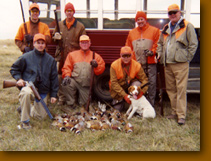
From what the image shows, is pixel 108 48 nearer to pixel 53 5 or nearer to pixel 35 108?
pixel 53 5

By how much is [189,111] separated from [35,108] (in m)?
3.37

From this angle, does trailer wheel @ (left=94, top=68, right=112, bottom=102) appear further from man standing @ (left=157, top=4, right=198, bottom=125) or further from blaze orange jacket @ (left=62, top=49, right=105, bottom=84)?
man standing @ (left=157, top=4, right=198, bottom=125)

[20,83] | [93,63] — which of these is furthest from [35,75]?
[93,63]

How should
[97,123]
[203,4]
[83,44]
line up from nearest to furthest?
[203,4] → [97,123] → [83,44]

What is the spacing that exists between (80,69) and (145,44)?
1543 millimetres

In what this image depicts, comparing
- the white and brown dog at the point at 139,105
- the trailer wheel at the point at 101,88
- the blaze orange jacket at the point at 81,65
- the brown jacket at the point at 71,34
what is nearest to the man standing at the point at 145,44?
the white and brown dog at the point at 139,105

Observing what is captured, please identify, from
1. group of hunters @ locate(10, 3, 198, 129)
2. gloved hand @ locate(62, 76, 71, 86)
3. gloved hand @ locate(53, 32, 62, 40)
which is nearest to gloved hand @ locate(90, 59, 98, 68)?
group of hunters @ locate(10, 3, 198, 129)

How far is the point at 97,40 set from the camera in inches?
195

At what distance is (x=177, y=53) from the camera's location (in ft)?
12.3

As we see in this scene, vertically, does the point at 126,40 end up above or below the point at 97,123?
above

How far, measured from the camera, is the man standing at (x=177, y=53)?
3699 millimetres

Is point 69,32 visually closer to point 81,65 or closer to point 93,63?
point 81,65

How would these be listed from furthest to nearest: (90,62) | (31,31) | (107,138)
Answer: (31,31) → (90,62) → (107,138)

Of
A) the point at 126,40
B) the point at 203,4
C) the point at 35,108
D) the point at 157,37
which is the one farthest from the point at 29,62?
the point at 203,4
